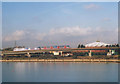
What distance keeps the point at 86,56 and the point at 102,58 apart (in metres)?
1.27

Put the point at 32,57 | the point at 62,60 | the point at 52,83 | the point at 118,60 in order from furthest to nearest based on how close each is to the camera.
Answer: the point at 32,57, the point at 62,60, the point at 118,60, the point at 52,83

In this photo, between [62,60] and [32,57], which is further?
[32,57]

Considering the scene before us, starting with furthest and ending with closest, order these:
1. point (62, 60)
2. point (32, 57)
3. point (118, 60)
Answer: point (32, 57) < point (62, 60) < point (118, 60)

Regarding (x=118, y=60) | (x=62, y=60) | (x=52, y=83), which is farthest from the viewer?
(x=62, y=60)

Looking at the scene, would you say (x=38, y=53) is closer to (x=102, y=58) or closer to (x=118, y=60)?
(x=102, y=58)

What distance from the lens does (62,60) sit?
48.2 ft

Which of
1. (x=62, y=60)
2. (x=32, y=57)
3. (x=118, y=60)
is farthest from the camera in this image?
(x=32, y=57)

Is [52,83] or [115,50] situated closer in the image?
[52,83]

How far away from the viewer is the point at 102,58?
47.7ft

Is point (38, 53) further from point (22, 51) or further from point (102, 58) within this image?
point (102, 58)

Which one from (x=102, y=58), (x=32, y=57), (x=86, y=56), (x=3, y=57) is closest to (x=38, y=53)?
(x=32, y=57)

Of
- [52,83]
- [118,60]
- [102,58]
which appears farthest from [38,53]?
[52,83]

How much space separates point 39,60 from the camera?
15.1 meters

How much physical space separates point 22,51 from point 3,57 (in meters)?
1.56
